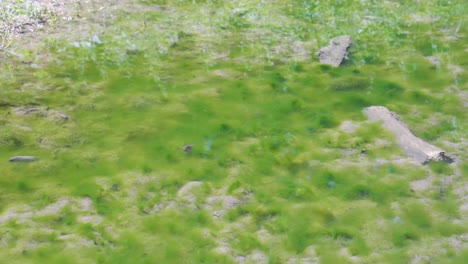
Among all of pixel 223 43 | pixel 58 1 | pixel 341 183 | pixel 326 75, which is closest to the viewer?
pixel 341 183

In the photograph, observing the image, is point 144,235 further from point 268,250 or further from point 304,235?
point 304,235

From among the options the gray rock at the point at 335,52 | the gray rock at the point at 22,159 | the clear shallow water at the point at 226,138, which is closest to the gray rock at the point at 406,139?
the clear shallow water at the point at 226,138

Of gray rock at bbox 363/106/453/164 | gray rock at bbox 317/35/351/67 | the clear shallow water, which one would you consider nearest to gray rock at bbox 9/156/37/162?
the clear shallow water

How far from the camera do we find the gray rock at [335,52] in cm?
1022

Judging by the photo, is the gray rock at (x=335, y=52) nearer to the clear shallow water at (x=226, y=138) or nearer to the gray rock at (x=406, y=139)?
the clear shallow water at (x=226, y=138)

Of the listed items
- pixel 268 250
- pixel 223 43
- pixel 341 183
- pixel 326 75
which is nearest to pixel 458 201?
pixel 341 183

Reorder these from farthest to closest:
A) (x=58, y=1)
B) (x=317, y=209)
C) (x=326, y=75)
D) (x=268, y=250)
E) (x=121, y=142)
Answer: (x=58, y=1)
(x=326, y=75)
(x=121, y=142)
(x=317, y=209)
(x=268, y=250)

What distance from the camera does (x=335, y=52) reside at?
408 inches

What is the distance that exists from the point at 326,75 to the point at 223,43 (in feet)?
7.24

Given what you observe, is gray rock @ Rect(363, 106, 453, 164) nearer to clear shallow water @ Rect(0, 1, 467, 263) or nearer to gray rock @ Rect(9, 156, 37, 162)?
clear shallow water @ Rect(0, 1, 467, 263)

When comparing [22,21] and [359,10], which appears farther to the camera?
[359,10]

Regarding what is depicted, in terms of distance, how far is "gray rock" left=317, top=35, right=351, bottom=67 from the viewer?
33.5 feet

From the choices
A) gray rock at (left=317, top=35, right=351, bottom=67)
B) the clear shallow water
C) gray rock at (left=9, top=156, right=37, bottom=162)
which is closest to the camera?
the clear shallow water

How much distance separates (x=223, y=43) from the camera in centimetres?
1087
